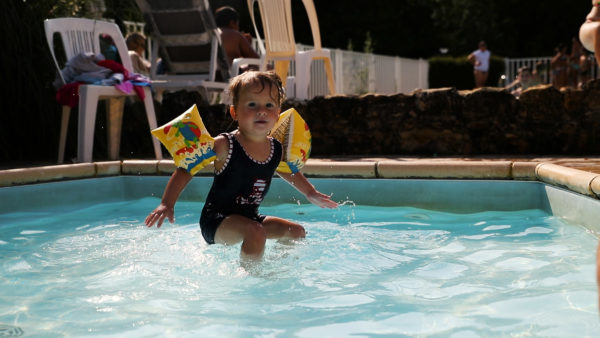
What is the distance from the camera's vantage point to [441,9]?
32.8 m

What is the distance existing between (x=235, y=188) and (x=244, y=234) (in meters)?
0.31

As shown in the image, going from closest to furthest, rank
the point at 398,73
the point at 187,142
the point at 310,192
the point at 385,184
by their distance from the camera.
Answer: the point at 187,142, the point at 310,192, the point at 385,184, the point at 398,73

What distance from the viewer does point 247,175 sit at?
3.17 m

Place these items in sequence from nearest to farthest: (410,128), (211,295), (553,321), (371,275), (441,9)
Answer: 1. (553,321)
2. (211,295)
3. (371,275)
4. (410,128)
5. (441,9)

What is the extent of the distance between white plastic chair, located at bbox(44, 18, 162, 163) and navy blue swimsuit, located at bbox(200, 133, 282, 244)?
9.61ft

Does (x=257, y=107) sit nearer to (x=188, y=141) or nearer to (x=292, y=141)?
(x=188, y=141)

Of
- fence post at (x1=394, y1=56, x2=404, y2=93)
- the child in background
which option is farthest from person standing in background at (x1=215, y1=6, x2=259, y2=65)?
fence post at (x1=394, y1=56, x2=404, y2=93)

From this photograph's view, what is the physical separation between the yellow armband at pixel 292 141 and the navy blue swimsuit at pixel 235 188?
18cm

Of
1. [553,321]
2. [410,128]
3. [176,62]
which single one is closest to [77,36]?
[176,62]

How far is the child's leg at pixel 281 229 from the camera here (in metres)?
3.22

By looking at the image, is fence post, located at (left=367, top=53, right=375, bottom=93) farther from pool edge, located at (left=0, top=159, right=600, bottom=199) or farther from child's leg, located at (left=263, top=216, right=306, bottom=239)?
child's leg, located at (left=263, top=216, right=306, bottom=239)

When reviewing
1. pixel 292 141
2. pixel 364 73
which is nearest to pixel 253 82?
pixel 292 141

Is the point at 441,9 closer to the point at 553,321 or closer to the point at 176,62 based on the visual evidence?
the point at 176,62

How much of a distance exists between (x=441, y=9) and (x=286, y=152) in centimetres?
3148
